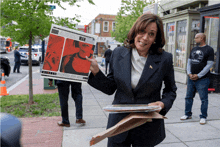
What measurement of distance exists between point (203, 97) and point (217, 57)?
4423 mm

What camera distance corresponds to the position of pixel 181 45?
463 inches

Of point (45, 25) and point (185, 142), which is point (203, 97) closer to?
point (185, 142)

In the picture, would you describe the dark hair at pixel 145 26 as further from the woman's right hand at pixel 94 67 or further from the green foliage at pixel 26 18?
the green foliage at pixel 26 18

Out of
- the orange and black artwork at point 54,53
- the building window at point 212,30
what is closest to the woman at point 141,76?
the orange and black artwork at point 54,53

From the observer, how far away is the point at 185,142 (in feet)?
13.5

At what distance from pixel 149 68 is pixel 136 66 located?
0.13 m

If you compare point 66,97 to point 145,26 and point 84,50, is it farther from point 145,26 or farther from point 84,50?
point 145,26

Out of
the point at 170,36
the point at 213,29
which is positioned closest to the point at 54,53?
the point at 213,29

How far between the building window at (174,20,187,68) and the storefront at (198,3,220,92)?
170cm

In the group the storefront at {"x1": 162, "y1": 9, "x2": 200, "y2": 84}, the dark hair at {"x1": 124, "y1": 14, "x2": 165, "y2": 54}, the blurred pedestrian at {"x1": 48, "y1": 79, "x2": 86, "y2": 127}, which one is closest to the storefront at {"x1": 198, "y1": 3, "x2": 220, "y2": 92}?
the storefront at {"x1": 162, "y1": 9, "x2": 200, "y2": 84}

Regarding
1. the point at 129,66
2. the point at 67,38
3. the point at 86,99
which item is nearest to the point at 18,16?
the point at 86,99

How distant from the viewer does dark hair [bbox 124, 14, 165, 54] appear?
6.43 ft

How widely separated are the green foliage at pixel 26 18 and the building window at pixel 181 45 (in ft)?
21.7

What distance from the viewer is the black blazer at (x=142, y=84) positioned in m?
1.97
